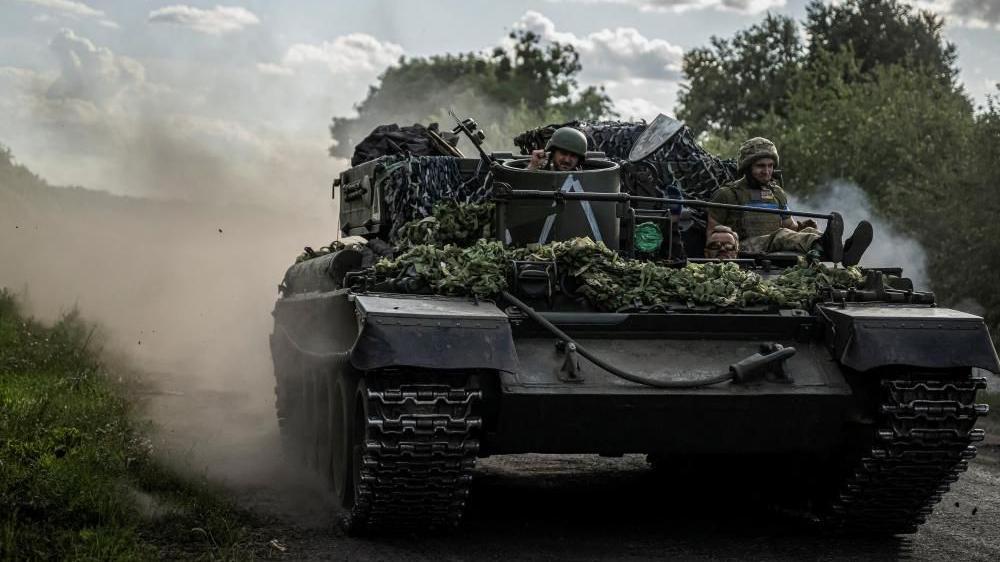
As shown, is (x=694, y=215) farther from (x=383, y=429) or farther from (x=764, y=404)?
(x=383, y=429)

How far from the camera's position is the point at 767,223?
10.1 m

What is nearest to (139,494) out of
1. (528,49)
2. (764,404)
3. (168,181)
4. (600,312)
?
(600,312)

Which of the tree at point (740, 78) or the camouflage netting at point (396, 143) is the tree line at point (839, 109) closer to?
the tree at point (740, 78)

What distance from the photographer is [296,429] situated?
11547 mm

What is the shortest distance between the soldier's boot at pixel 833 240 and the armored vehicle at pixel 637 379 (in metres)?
0.84

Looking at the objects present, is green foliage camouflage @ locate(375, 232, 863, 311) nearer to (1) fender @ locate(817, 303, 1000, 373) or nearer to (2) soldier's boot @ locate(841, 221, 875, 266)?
(1) fender @ locate(817, 303, 1000, 373)

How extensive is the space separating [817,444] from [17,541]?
13.0ft

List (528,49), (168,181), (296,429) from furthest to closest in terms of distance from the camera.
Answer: (528,49) < (168,181) < (296,429)

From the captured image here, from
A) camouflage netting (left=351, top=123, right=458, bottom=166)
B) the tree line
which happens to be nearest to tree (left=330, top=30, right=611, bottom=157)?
the tree line

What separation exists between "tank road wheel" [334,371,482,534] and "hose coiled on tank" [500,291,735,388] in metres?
0.58

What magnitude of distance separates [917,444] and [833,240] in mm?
2108

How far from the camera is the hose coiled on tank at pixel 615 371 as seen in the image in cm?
760

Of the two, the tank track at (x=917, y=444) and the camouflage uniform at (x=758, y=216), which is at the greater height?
the camouflage uniform at (x=758, y=216)

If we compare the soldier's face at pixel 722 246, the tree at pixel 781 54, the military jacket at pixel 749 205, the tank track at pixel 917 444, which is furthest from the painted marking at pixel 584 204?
the tree at pixel 781 54
